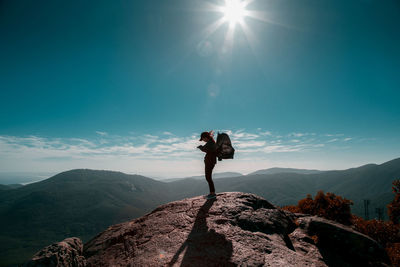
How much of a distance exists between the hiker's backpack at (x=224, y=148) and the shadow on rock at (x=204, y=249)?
13.0 ft

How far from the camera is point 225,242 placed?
5.90 metres

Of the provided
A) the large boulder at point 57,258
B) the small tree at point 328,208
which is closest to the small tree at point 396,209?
the small tree at point 328,208

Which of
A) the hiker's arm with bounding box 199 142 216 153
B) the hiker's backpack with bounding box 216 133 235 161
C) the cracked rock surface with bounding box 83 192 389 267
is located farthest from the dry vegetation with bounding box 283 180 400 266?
the hiker's arm with bounding box 199 142 216 153

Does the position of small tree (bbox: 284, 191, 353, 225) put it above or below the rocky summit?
below

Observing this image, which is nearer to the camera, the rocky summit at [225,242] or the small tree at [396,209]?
the rocky summit at [225,242]

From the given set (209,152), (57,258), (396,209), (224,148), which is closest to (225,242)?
(57,258)

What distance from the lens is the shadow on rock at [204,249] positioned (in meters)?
5.06

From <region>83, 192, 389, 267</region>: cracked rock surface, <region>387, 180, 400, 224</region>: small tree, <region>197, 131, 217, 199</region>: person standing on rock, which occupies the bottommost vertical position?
<region>387, 180, 400, 224</region>: small tree

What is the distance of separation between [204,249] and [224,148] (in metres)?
5.44

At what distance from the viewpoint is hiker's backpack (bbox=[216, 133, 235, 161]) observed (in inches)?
399

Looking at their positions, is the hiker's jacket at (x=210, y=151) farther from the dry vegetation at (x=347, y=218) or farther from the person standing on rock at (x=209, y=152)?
the dry vegetation at (x=347, y=218)

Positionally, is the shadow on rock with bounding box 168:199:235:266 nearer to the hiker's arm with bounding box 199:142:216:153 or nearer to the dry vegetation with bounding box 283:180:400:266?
the hiker's arm with bounding box 199:142:216:153

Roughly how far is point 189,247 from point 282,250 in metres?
2.95

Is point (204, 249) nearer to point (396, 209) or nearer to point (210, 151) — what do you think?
point (210, 151)
